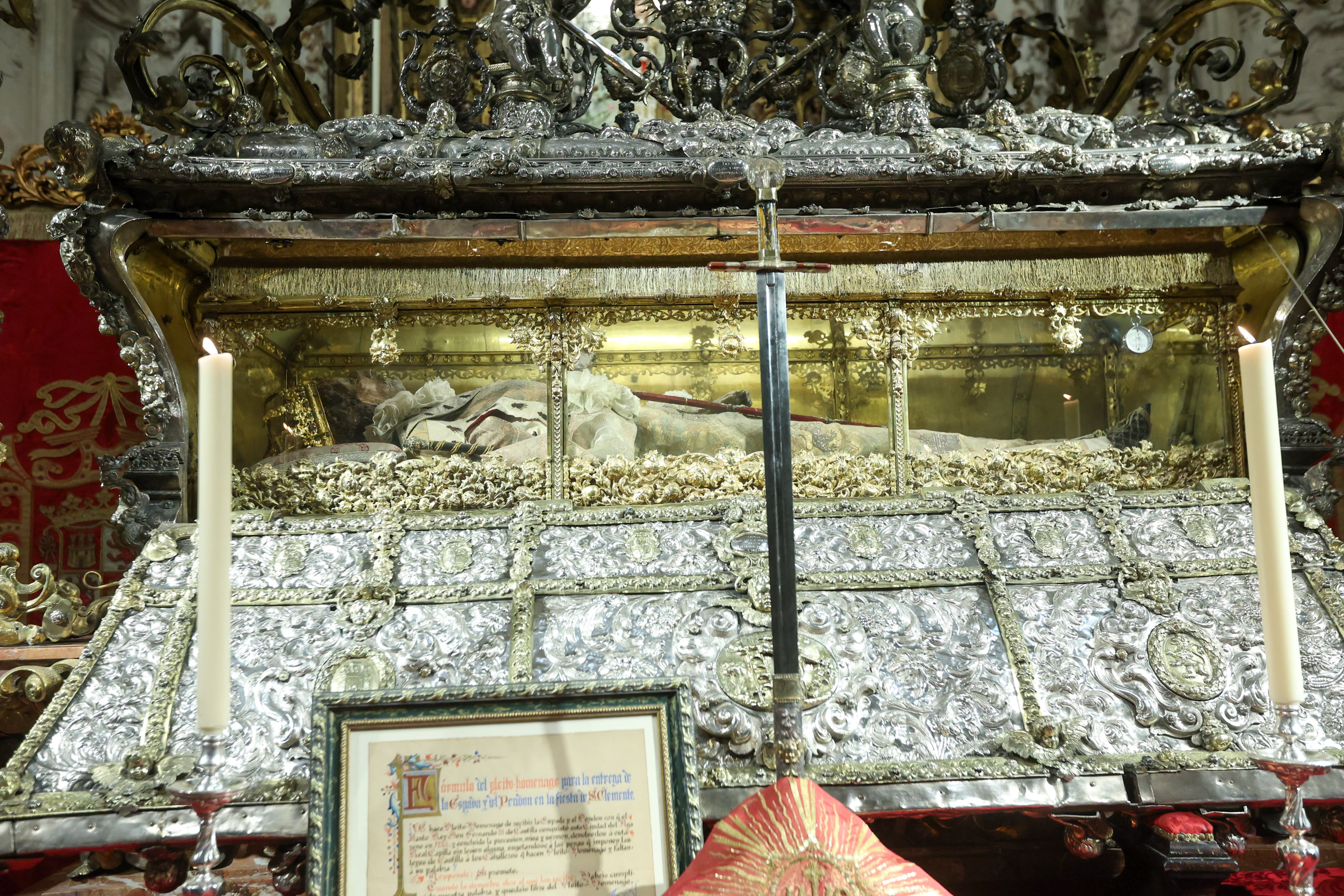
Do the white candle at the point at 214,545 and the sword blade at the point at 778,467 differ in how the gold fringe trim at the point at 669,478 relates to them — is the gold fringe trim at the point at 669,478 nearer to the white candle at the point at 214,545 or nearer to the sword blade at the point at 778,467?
the sword blade at the point at 778,467

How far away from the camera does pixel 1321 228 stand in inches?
127

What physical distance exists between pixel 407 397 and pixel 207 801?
232 cm

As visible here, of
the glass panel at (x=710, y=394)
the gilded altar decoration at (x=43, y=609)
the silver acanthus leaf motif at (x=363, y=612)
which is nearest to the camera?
the silver acanthus leaf motif at (x=363, y=612)

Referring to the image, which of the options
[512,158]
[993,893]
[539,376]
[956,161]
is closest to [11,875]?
[539,376]

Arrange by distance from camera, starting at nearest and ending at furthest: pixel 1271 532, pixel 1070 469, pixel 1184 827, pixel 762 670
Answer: pixel 1271 532 < pixel 1184 827 < pixel 762 670 < pixel 1070 469

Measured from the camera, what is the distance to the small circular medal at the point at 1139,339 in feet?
12.0

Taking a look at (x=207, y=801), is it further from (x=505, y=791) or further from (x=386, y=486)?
(x=386, y=486)

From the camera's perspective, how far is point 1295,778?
4.77ft

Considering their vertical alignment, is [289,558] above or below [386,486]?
below

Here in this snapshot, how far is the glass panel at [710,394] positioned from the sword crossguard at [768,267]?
66.3 inches

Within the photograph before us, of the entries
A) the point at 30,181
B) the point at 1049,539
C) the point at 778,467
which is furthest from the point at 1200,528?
the point at 30,181

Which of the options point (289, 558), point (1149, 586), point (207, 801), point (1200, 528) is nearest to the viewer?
point (207, 801)

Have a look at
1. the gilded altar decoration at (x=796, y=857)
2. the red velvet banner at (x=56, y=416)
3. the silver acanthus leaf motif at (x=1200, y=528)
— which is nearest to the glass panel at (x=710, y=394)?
the silver acanthus leaf motif at (x=1200, y=528)

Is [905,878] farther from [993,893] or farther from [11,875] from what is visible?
[11,875]
